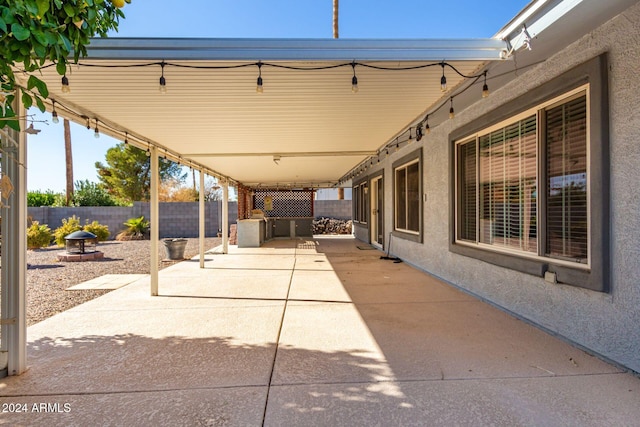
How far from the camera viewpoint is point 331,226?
16.8 meters

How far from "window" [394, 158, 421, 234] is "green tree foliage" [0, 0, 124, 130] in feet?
19.2

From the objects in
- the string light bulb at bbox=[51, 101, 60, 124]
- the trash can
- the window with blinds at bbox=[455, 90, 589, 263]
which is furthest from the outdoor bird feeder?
the window with blinds at bbox=[455, 90, 589, 263]

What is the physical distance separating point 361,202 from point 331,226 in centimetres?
428

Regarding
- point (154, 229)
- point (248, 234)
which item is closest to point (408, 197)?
point (154, 229)

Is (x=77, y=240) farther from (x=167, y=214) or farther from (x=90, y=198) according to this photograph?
(x=90, y=198)

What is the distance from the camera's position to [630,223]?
A: 249 centimetres

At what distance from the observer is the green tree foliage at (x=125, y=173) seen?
21906mm

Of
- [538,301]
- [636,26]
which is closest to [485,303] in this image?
[538,301]

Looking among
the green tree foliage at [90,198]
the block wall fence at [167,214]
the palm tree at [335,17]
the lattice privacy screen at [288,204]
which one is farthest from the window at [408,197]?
the green tree foliage at [90,198]

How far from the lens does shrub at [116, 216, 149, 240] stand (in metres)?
14.0

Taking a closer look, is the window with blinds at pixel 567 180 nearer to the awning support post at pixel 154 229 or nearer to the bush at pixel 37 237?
the awning support post at pixel 154 229

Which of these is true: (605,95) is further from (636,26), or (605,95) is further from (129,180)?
(129,180)

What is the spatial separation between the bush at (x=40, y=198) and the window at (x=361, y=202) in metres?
15.1

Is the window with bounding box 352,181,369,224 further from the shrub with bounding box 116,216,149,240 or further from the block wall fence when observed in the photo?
the shrub with bounding box 116,216,149,240
